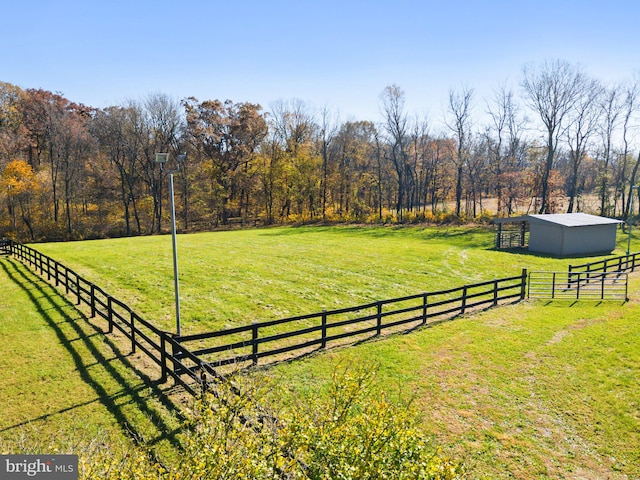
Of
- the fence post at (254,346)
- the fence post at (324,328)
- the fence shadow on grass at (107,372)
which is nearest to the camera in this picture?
the fence shadow on grass at (107,372)

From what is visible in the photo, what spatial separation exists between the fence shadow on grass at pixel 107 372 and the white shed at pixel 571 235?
30879 mm

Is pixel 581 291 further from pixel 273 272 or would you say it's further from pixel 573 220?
pixel 273 272

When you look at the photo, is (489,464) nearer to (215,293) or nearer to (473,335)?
(473,335)

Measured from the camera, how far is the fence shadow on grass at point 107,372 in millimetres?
7742

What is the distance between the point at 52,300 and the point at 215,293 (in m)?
6.51

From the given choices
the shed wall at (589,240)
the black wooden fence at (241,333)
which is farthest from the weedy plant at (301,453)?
the shed wall at (589,240)

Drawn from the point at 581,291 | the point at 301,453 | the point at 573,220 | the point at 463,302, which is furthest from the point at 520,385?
the point at 573,220

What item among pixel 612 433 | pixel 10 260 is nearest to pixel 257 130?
pixel 10 260

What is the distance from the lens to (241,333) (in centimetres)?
1370

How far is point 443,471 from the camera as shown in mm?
4059

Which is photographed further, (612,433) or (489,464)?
(612,433)

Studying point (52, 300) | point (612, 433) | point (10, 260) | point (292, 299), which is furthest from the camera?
point (10, 260)

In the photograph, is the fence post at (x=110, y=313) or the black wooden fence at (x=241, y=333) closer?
the black wooden fence at (x=241, y=333)

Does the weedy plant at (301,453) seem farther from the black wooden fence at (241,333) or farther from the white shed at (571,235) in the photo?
the white shed at (571,235)
